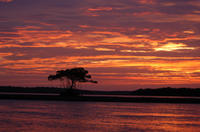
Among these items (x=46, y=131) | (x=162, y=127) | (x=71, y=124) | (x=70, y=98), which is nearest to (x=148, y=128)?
(x=162, y=127)

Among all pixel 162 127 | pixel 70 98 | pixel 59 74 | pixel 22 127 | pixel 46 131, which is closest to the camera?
pixel 46 131

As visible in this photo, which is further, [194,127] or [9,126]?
[194,127]

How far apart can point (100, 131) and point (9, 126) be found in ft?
25.8

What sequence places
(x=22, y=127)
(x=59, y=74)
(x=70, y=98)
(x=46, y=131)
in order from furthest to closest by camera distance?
(x=59, y=74)
(x=70, y=98)
(x=22, y=127)
(x=46, y=131)

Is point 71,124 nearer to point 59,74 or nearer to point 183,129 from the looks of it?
point 183,129

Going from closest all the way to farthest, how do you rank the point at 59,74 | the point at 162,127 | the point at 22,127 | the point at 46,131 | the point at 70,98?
1. the point at 46,131
2. the point at 22,127
3. the point at 162,127
4. the point at 70,98
5. the point at 59,74

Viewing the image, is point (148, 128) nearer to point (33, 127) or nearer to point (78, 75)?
point (33, 127)

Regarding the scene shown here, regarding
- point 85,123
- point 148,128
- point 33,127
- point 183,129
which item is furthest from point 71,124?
point 183,129

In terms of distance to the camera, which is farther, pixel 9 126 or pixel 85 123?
pixel 85 123

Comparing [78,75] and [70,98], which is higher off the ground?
[78,75]

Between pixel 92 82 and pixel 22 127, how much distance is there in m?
48.0

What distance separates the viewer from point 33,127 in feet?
90.2

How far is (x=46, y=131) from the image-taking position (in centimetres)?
2570

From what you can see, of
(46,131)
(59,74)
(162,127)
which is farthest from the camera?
(59,74)
